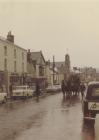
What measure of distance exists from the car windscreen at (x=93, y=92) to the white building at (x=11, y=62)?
43.1m

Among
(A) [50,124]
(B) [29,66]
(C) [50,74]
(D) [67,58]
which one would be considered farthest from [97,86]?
(D) [67,58]

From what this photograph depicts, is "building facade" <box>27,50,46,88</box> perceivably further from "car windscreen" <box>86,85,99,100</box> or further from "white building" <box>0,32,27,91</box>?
"car windscreen" <box>86,85,99,100</box>

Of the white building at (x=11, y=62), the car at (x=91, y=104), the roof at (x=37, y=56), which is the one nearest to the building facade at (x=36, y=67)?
the roof at (x=37, y=56)

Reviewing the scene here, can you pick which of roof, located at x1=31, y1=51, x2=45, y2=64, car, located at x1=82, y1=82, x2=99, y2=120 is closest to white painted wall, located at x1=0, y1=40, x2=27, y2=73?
roof, located at x1=31, y1=51, x2=45, y2=64

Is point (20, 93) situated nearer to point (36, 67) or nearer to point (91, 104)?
point (91, 104)

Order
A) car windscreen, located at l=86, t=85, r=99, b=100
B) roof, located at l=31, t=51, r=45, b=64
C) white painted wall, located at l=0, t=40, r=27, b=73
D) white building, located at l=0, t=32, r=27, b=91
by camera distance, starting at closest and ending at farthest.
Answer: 1. car windscreen, located at l=86, t=85, r=99, b=100
2. white painted wall, located at l=0, t=40, r=27, b=73
3. white building, located at l=0, t=32, r=27, b=91
4. roof, located at l=31, t=51, r=45, b=64

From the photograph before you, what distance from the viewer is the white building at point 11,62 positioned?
2426 inches

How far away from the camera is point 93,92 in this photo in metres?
18.0

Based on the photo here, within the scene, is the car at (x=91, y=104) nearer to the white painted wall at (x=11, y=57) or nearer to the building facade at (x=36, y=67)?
the white painted wall at (x=11, y=57)

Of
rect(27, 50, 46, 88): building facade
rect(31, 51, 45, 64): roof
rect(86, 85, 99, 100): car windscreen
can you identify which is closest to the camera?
rect(86, 85, 99, 100): car windscreen

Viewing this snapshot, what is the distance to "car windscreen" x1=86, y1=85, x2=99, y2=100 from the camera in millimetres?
17781

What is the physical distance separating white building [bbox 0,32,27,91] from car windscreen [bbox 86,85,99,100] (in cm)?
4309

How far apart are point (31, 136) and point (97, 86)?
371 cm

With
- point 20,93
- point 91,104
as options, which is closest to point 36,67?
point 20,93
